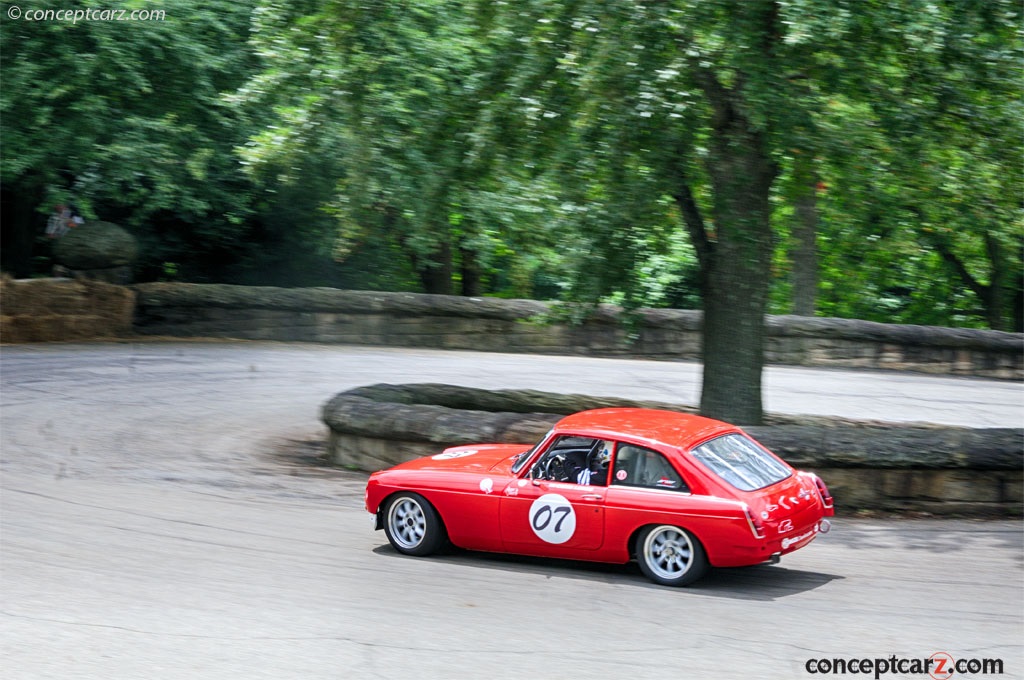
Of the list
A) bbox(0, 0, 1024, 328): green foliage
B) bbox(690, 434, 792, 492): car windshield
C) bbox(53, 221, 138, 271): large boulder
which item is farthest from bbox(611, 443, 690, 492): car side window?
bbox(53, 221, 138, 271): large boulder

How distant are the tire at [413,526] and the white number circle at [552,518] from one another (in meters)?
0.82

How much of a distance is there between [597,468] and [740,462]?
1.04 meters

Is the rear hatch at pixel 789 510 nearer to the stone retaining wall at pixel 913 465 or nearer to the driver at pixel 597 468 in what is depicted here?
the driver at pixel 597 468

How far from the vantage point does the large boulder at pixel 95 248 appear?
68.1 ft

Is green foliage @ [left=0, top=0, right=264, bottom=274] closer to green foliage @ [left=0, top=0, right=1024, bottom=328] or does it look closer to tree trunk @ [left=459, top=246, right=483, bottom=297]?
tree trunk @ [left=459, top=246, right=483, bottom=297]

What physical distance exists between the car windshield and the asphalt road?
28.9 inches

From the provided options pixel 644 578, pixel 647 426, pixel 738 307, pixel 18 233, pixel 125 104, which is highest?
pixel 125 104

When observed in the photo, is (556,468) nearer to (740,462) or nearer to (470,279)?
(740,462)

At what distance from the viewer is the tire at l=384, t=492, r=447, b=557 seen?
332 inches

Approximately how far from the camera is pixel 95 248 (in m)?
21.0

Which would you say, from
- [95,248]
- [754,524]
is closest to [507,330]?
[95,248]

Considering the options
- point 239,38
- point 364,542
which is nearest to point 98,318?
point 239,38

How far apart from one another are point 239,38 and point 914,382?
524 inches

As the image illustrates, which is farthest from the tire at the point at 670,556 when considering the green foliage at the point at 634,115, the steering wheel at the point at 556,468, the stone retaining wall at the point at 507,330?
the stone retaining wall at the point at 507,330
